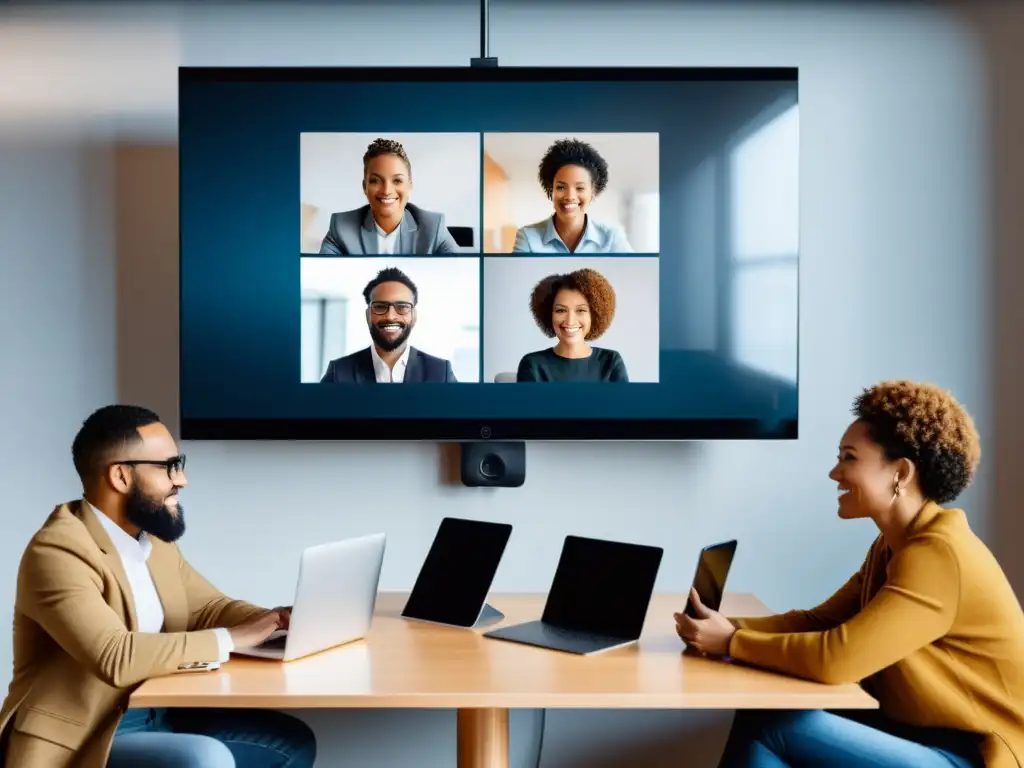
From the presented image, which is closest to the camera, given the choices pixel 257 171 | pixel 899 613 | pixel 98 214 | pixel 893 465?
pixel 899 613

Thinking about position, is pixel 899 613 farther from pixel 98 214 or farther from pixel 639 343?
pixel 98 214

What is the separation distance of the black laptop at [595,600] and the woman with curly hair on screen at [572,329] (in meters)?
0.63

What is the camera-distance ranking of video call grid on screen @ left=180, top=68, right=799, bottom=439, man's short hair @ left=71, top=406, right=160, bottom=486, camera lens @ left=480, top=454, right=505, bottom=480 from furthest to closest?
camera lens @ left=480, top=454, right=505, bottom=480 < video call grid on screen @ left=180, top=68, right=799, bottom=439 < man's short hair @ left=71, top=406, right=160, bottom=486

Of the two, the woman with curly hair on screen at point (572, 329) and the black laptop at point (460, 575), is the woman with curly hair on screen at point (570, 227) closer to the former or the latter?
the woman with curly hair on screen at point (572, 329)

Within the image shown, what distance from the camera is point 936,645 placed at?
2.09 meters

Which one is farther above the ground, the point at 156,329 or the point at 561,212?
the point at 561,212

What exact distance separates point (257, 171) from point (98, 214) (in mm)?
538

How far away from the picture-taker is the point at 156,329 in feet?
10.1

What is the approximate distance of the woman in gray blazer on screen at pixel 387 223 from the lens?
9.52ft

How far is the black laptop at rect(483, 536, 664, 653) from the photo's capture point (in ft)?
7.39

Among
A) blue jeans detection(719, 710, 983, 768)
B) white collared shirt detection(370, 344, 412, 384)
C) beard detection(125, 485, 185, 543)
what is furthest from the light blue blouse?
blue jeans detection(719, 710, 983, 768)

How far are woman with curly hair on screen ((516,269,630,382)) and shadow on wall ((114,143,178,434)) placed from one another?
1.02 m

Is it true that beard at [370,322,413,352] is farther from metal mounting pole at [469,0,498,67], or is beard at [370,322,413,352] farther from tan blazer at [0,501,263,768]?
tan blazer at [0,501,263,768]

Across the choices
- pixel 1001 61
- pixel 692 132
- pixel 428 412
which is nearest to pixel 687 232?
pixel 692 132
